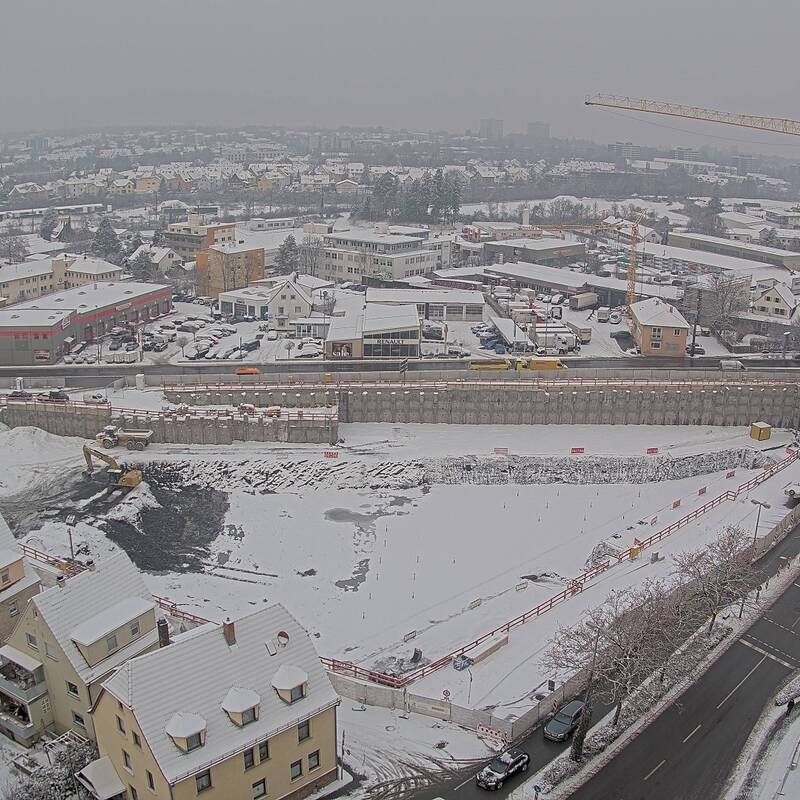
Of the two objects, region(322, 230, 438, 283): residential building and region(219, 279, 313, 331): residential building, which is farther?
region(322, 230, 438, 283): residential building

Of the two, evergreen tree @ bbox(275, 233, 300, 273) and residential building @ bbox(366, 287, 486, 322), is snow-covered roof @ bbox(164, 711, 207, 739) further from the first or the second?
evergreen tree @ bbox(275, 233, 300, 273)

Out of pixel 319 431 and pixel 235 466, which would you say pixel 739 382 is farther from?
pixel 235 466

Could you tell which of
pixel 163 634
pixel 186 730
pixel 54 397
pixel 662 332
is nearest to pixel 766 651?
pixel 186 730

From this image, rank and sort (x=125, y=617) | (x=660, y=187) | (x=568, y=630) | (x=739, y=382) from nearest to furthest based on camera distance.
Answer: (x=125, y=617) < (x=568, y=630) < (x=739, y=382) < (x=660, y=187)

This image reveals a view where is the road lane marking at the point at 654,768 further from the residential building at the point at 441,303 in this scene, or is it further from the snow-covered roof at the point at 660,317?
the residential building at the point at 441,303

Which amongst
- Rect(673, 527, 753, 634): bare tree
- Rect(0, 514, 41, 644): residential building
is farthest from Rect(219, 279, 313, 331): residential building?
Rect(673, 527, 753, 634): bare tree

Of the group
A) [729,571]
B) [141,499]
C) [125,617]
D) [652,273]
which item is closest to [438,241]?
[652,273]
